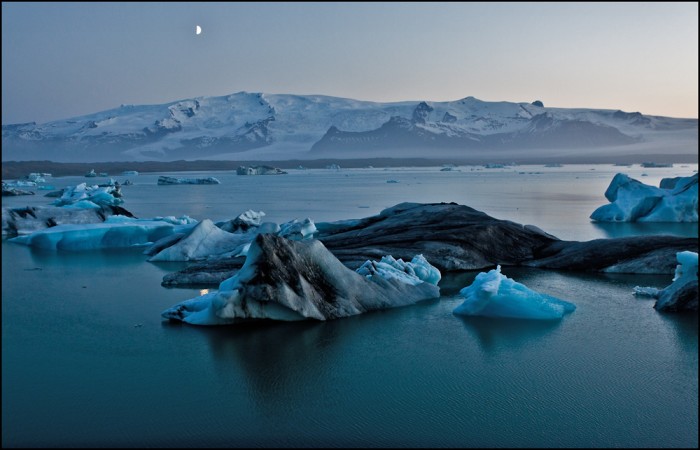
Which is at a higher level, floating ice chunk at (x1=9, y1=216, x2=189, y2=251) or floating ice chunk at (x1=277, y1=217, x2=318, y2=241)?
floating ice chunk at (x1=277, y1=217, x2=318, y2=241)

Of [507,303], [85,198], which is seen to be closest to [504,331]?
[507,303]

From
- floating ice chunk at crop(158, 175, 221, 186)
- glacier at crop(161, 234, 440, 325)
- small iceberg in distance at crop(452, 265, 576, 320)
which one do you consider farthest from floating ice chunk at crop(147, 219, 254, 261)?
floating ice chunk at crop(158, 175, 221, 186)

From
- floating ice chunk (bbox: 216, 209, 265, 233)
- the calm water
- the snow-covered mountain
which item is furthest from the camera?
the snow-covered mountain

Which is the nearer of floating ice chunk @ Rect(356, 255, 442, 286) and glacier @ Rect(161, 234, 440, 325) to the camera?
glacier @ Rect(161, 234, 440, 325)

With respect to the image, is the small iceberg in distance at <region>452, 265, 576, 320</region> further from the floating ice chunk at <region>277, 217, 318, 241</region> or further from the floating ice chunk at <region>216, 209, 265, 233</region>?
the floating ice chunk at <region>216, 209, 265, 233</region>

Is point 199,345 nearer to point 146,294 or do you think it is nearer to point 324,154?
point 146,294

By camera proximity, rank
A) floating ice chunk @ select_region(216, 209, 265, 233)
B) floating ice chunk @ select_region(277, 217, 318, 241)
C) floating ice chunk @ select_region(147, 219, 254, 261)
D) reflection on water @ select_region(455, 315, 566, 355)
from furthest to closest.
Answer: floating ice chunk @ select_region(216, 209, 265, 233) → floating ice chunk @ select_region(277, 217, 318, 241) → floating ice chunk @ select_region(147, 219, 254, 261) → reflection on water @ select_region(455, 315, 566, 355)

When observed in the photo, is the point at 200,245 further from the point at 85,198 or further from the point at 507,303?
the point at 85,198
